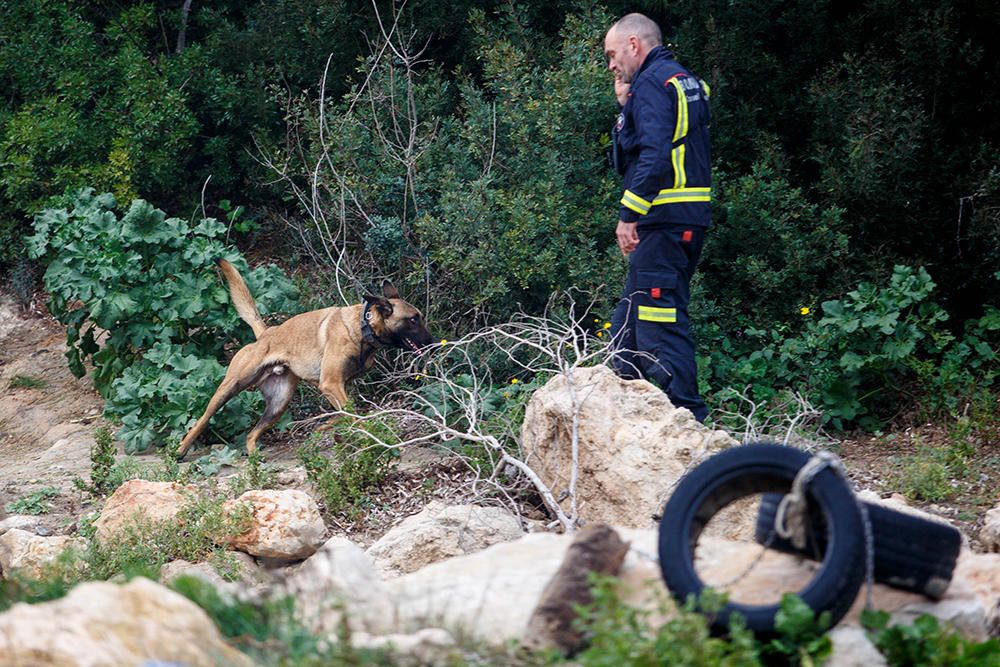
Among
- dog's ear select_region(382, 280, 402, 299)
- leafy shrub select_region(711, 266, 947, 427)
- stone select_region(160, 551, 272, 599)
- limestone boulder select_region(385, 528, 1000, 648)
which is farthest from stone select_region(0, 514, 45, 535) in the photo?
leafy shrub select_region(711, 266, 947, 427)

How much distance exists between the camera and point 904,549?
3891mm

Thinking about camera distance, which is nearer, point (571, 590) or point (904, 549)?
point (571, 590)

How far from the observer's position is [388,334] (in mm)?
8680

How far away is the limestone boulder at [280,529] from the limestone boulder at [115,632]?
3.05 metres

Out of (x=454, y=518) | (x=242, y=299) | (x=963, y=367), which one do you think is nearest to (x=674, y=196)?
(x=454, y=518)

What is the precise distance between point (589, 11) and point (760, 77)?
1681 mm

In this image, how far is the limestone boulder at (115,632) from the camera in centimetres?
314

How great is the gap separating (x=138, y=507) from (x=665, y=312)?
3.47 metres

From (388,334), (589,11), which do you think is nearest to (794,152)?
(589,11)

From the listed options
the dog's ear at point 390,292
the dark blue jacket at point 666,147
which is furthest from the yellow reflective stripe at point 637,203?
the dog's ear at point 390,292

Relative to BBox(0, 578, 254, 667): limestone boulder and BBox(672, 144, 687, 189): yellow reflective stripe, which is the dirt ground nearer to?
BBox(672, 144, 687, 189): yellow reflective stripe

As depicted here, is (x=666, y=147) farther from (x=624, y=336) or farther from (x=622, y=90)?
(x=624, y=336)

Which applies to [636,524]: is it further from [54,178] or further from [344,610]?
[54,178]

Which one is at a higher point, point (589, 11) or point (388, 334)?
point (589, 11)
